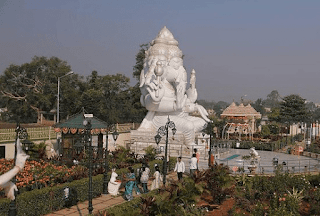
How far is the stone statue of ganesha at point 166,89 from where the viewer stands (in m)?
25.0

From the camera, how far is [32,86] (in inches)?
1597

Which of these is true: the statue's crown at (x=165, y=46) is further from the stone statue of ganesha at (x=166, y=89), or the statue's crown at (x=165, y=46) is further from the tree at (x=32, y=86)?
the tree at (x=32, y=86)

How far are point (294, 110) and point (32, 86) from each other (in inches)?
1346

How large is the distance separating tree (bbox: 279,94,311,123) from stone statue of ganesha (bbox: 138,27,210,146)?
25.7 meters

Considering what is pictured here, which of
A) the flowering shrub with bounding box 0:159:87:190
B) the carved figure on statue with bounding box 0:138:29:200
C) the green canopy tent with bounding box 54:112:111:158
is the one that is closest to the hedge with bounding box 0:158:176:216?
the flowering shrub with bounding box 0:159:87:190

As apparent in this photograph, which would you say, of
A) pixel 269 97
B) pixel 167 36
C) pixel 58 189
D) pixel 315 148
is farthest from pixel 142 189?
pixel 269 97

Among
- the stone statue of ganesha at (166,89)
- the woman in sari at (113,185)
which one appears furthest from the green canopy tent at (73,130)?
the stone statue of ganesha at (166,89)

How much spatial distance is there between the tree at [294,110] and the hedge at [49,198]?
39877mm

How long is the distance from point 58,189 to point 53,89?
29.6 m

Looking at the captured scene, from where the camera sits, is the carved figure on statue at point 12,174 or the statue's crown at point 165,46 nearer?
the carved figure on statue at point 12,174

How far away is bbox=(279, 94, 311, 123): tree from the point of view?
48156mm

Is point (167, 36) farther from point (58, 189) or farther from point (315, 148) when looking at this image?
point (58, 189)

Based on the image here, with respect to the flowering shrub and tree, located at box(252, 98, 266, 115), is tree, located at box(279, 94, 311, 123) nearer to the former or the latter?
the flowering shrub

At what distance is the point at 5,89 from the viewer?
40.5 m
